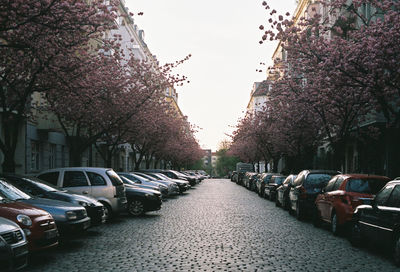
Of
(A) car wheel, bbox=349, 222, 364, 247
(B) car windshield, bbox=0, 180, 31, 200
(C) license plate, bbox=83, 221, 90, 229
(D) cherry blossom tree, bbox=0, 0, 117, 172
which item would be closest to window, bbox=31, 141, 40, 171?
(D) cherry blossom tree, bbox=0, 0, 117, 172

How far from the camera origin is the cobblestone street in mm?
8688

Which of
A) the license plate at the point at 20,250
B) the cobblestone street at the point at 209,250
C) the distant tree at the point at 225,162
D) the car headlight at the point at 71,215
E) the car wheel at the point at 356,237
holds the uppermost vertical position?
the distant tree at the point at 225,162

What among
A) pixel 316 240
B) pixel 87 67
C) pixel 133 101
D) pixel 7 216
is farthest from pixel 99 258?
pixel 133 101

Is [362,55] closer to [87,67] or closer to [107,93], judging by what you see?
[87,67]

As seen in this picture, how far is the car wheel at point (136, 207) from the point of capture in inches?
712

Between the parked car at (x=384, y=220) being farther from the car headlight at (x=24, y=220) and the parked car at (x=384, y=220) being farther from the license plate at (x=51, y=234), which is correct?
the car headlight at (x=24, y=220)

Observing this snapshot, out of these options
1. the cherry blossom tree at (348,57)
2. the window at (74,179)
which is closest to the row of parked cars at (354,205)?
the cherry blossom tree at (348,57)

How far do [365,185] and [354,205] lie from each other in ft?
2.68

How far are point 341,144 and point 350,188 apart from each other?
12.9m

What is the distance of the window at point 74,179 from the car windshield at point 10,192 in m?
4.84

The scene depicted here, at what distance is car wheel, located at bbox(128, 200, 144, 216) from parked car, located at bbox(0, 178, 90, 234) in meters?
7.19

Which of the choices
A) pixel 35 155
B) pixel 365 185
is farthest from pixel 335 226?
pixel 35 155

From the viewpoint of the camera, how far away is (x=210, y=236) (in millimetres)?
Answer: 12703

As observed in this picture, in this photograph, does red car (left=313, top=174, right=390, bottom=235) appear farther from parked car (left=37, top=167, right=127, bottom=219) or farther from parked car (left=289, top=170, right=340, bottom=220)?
parked car (left=37, top=167, right=127, bottom=219)
